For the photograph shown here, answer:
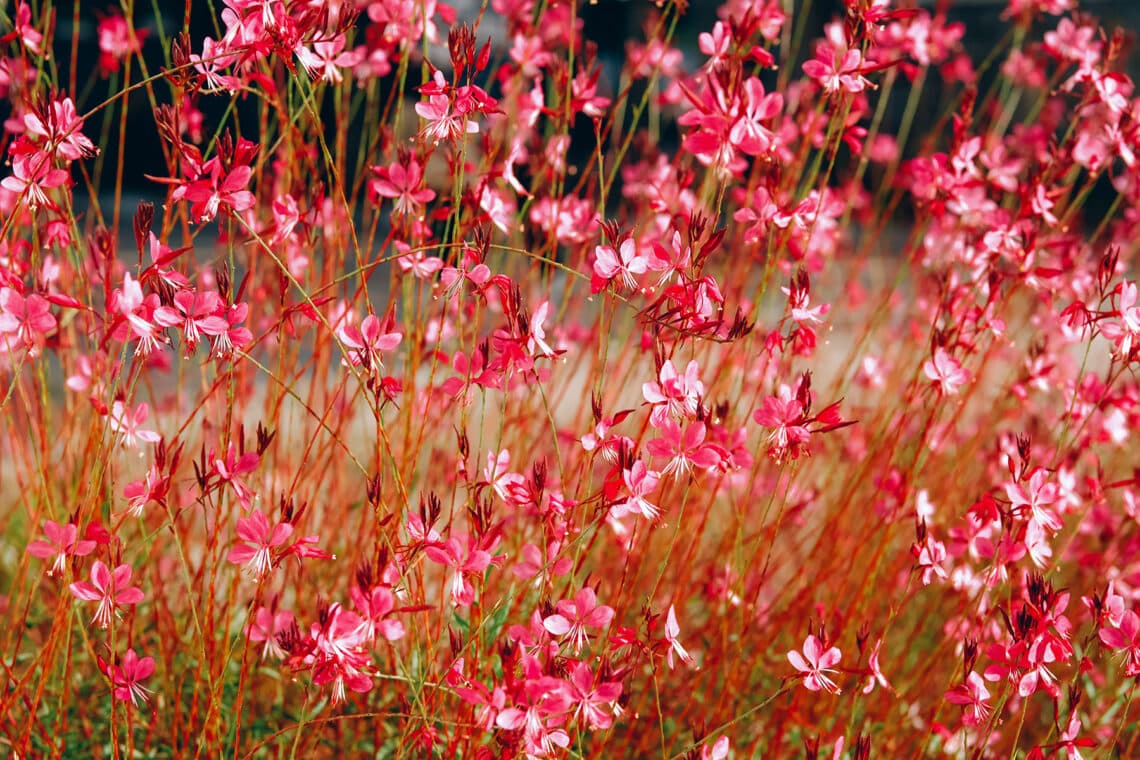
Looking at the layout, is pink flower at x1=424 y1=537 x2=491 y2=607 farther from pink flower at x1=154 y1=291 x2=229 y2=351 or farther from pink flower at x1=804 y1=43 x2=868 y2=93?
pink flower at x1=804 y1=43 x2=868 y2=93

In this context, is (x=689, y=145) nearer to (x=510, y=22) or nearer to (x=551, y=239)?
(x=551, y=239)

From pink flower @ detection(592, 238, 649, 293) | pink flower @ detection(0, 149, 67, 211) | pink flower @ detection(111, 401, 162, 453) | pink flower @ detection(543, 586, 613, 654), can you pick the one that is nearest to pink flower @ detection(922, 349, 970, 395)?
pink flower @ detection(592, 238, 649, 293)

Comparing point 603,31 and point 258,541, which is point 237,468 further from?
point 603,31

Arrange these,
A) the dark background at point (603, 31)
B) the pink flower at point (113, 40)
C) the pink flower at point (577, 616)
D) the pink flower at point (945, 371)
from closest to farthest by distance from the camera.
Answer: the pink flower at point (577, 616) < the pink flower at point (945, 371) < the pink flower at point (113, 40) < the dark background at point (603, 31)

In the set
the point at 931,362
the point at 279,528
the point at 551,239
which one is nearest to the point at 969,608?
the point at 931,362

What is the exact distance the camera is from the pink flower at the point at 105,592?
50.4 inches

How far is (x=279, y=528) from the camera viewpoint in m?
1.17

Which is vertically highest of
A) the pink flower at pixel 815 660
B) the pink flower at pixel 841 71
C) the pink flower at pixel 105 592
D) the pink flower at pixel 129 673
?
the pink flower at pixel 841 71

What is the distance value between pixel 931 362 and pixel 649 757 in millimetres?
847

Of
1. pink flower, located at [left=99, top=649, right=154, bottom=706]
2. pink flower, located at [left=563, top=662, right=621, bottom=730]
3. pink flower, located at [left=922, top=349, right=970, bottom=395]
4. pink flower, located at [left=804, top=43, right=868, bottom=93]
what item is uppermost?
pink flower, located at [left=804, top=43, right=868, bottom=93]

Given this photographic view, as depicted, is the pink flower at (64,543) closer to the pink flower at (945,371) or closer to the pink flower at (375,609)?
the pink flower at (375,609)

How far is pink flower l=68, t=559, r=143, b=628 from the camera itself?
1.28 m

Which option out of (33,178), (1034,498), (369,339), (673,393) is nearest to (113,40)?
(33,178)

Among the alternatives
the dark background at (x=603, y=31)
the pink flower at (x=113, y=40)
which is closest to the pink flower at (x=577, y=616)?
the pink flower at (x=113, y=40)
